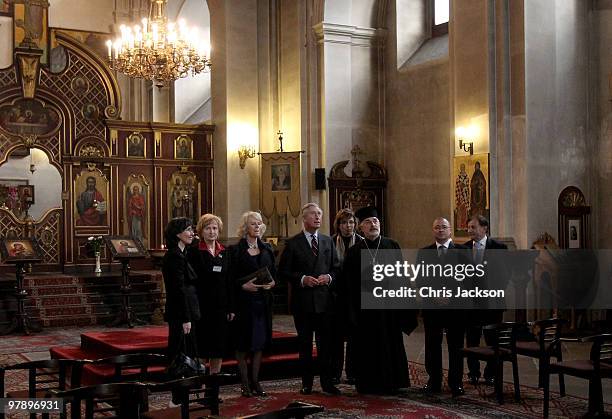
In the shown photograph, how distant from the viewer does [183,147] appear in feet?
55.5

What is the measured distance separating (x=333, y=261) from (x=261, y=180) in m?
8.88

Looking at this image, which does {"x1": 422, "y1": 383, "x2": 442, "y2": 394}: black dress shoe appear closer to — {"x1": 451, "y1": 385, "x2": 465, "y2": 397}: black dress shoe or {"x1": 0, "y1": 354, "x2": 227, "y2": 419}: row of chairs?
{"x1": 451, "y1": 385, "x2": 465, "y2": 397}: black dress shoe

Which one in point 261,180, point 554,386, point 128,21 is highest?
point 128,21

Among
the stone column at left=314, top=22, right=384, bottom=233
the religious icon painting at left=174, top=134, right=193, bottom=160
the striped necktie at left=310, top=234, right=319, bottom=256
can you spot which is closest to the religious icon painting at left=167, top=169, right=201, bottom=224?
the religious icon painting at left=174, top=134, right=193, bottom=160

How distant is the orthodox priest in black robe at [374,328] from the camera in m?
7.60

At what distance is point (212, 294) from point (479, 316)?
241 cm

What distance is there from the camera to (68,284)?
1465cm

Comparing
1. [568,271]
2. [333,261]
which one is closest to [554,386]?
[333,261]

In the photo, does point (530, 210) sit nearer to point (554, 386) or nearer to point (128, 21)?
point (554, 386)

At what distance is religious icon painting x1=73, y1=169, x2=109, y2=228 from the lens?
16109mm

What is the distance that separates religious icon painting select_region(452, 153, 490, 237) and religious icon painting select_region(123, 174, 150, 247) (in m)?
6.48

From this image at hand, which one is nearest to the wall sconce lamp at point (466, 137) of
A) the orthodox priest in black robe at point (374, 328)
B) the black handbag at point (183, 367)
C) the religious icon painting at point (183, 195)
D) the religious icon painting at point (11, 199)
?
the orthodox priest in black robe at point (374, 328)

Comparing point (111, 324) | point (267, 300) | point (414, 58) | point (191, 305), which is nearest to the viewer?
point (191, 305)

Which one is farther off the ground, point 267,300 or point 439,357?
point 267,300
